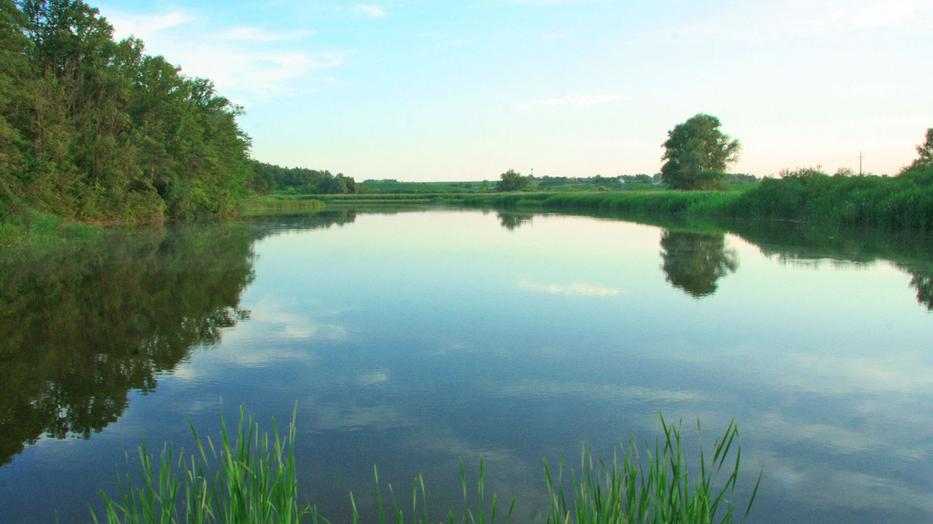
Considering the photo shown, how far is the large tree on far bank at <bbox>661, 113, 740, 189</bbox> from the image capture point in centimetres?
6650

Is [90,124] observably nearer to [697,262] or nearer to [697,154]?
[697,262]

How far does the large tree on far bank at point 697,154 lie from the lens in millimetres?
66500

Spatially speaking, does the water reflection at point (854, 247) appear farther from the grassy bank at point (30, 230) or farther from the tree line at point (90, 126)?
the tree line at point (90, 126)

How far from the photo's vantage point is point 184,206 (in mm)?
34781

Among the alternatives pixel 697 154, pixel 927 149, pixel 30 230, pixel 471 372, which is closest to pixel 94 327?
pixel 471 372

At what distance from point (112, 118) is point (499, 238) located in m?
17.0

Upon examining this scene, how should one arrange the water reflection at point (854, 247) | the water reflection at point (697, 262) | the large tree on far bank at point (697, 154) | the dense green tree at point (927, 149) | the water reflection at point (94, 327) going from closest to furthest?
the water reflection at point (94, 327) < the water reflection at point (697, 262) < the water reflection at point (854, 247) < the dense green tree at point (927, 149) < the large tree on far bank at point (697, 154)

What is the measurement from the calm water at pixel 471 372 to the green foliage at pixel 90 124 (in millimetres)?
8981

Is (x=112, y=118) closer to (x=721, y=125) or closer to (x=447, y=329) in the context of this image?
(x=447, y=329)

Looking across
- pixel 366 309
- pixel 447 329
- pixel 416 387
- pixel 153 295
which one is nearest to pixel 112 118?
pixel 153 295

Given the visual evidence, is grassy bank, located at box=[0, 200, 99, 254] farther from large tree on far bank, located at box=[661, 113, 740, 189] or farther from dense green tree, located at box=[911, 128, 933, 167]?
large tree on far bank, located at box=[661, 113, 740, 189]

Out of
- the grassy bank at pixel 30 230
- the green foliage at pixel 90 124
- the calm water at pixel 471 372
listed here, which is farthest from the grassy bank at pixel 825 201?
the green foliage at pixel 90 124

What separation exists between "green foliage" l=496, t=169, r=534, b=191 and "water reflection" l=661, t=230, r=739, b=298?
92.2 metres

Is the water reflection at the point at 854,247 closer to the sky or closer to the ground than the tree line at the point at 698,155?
closer to the ground
